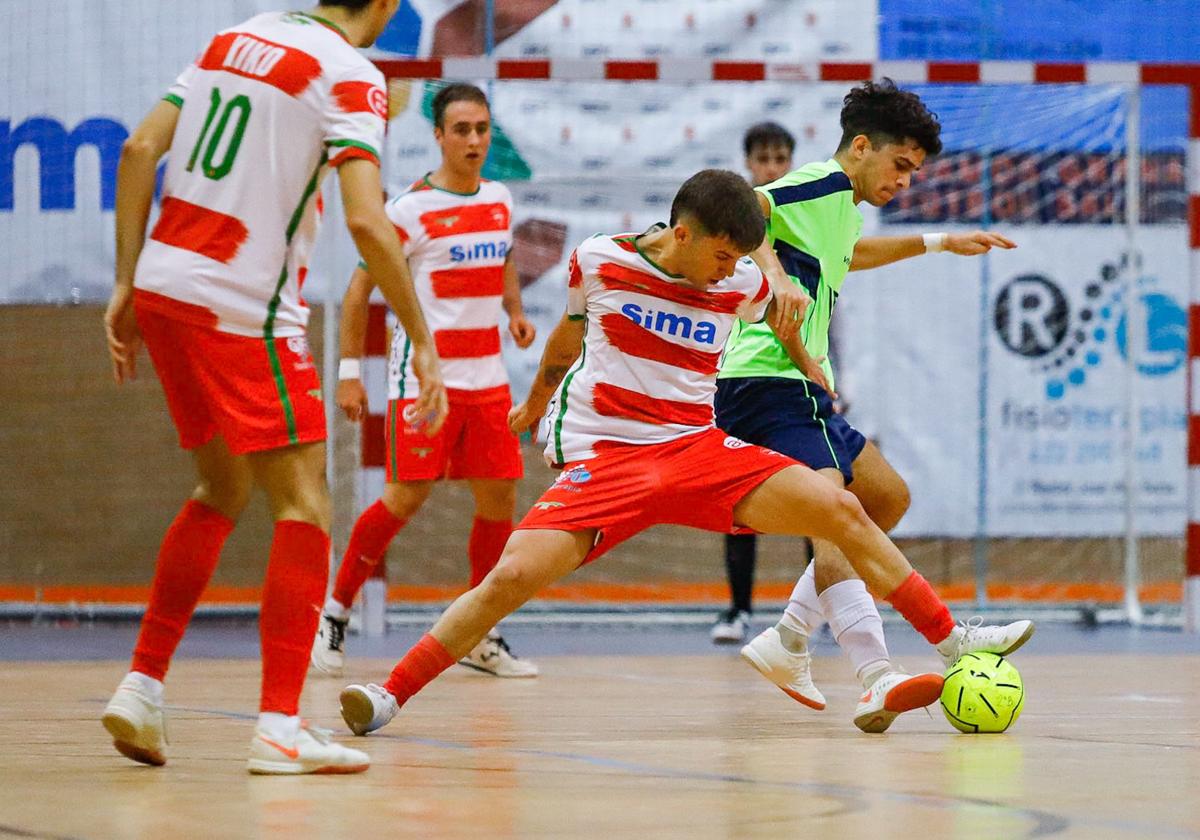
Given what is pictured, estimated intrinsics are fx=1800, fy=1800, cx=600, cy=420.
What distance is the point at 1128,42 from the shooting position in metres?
9.89

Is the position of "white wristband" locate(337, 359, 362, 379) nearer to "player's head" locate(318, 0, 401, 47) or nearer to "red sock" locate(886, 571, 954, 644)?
"red sock" locate(886, 571, 954, 644)

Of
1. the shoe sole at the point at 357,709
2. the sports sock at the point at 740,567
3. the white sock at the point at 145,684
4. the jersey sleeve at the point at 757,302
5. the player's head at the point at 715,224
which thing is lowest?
the sports sock at the point at 740,567

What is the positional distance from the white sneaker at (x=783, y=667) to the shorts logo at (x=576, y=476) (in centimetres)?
93

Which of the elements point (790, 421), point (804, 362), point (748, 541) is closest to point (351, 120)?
point (804, 362)

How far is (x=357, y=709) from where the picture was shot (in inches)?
179

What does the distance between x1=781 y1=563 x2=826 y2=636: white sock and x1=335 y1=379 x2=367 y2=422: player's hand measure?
2.11 meters

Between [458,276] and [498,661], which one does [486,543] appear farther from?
[458,276]

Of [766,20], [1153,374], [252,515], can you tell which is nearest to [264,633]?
[252,515]

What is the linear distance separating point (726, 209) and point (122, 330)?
1.52 meters

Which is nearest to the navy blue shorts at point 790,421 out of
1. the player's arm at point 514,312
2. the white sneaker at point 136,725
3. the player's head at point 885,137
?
the player's head at point 885,137

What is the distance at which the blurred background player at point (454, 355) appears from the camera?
698cm

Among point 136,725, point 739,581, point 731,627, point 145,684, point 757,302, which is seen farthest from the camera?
point 739,581

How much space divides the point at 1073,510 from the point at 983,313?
118cm

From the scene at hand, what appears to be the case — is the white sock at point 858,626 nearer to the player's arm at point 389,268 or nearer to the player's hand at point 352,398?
the player's arm at point 389,268
